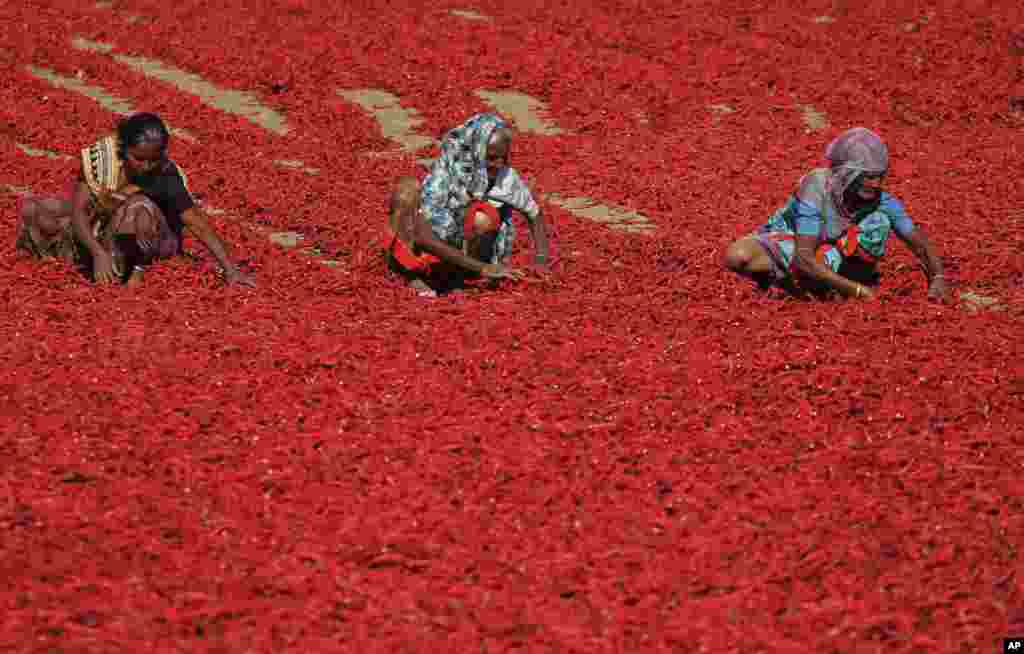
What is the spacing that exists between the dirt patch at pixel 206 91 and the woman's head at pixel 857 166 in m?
6.21

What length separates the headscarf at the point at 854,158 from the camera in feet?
20.5

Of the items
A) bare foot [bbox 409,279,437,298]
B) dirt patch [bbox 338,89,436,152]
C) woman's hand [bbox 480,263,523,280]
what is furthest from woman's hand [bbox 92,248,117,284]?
Result: dirt patch [bbox 338,89,436,152]

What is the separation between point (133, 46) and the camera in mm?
13688

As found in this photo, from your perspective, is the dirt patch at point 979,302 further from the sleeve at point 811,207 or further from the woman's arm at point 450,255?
the woman's arm at point 450,255

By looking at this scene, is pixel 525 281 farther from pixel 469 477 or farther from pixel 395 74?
pixel 395 74

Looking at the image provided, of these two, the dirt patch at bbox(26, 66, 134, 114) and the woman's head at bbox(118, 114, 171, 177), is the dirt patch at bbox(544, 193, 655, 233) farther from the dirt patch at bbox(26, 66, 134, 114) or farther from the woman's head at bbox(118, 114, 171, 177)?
the dirt patch at bbox(26, 66, 134, 114)

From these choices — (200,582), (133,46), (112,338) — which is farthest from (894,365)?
(133,46)

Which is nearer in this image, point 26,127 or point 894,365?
point 894,365

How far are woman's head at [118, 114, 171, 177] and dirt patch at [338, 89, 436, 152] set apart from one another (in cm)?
409

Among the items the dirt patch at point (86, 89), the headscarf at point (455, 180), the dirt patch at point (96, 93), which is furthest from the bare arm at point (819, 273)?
the dirt patch at point (86, 89)

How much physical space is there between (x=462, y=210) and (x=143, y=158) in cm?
191

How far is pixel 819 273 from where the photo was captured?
6410 millimetres

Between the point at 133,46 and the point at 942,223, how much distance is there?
9.98 meters

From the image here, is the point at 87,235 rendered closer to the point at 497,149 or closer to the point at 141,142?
the point at 141,142
